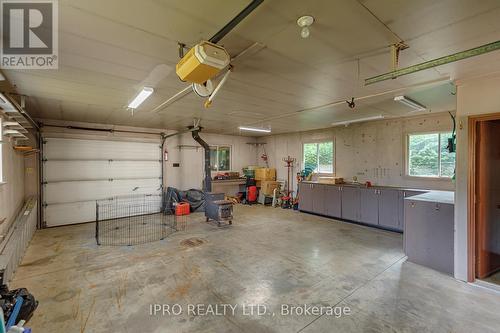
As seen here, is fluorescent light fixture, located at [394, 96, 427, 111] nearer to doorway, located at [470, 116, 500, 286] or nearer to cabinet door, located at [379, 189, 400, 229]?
doorway, located at [470, 116, 500, 286]

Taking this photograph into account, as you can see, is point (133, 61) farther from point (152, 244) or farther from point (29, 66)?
point (152, 244)

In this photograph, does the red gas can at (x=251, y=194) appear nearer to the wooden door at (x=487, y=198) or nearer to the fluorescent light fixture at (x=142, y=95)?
the fluorescent light fixture at (x=142, y=95)

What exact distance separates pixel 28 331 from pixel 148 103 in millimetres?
3686

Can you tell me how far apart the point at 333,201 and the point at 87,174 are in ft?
22.8

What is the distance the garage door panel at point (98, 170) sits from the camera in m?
5.84

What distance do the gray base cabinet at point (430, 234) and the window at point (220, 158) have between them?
6.59m

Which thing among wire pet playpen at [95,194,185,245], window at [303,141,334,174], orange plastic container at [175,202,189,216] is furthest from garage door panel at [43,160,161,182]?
window at [303,141,334,174]

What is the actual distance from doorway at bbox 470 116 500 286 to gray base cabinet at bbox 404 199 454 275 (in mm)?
283

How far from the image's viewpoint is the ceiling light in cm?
174

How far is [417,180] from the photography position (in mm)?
5559

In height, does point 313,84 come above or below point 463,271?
above

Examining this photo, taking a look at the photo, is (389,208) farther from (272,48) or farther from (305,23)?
(305,23)

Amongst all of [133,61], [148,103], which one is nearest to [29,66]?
[133,61]

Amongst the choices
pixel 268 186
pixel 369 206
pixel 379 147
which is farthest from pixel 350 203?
pixel 268 186
